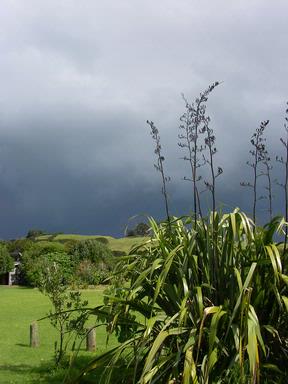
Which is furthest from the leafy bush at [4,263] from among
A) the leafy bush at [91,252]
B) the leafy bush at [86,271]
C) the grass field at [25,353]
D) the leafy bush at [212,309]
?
the leafy bush at [212,309]

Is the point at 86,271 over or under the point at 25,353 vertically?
over

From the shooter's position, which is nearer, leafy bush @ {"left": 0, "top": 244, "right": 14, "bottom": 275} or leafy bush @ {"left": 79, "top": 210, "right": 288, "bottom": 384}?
leafy bush @ {"left": 79, "top": 210, "right": 288, "bottom": 384}

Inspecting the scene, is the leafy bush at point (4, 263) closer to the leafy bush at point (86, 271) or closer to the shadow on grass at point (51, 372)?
the leafy bush at point (86, 271)

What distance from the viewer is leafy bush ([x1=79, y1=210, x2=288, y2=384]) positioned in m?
5.29

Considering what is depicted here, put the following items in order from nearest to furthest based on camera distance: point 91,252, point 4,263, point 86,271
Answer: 1. point 86,271
2. point 91,252
3. point 4,263

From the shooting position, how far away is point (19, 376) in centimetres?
1013

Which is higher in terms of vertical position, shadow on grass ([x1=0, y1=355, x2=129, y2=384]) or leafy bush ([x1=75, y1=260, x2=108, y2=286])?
leafy bush ([x1=75, y1=260, x2=108, y2=286])

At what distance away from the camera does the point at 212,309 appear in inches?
212

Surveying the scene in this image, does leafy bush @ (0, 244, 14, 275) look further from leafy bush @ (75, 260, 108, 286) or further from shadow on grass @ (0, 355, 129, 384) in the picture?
shadow on grass @ (0, 355, 129, 384)

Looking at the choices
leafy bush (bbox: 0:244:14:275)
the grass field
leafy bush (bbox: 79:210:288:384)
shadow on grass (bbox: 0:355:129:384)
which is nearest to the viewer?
leafy bush (bbox: 79:210:288:384)

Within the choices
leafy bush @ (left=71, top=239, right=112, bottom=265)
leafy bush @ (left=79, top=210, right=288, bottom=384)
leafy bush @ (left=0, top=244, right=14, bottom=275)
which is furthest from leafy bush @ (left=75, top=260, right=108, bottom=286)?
leafy bush @ (left=79, top=210, right=288, bottom=384)

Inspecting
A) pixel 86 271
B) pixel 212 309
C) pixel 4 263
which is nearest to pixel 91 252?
pixel 86 271

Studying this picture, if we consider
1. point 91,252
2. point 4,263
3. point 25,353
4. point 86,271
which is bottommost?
point 25,353

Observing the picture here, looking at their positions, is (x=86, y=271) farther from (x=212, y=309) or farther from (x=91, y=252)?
(x=212, y=309)
